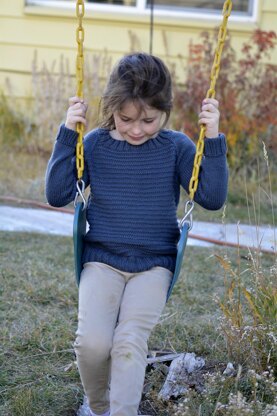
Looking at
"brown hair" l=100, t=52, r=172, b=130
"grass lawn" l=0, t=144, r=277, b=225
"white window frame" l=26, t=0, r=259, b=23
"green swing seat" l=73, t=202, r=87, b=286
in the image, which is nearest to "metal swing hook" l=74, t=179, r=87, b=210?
"green swing seat" l=73, t=202, r=87, b=286

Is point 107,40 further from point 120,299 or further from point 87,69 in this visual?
point 120,299

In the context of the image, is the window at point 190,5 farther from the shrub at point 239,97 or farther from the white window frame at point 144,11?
the shrub at point 239,97

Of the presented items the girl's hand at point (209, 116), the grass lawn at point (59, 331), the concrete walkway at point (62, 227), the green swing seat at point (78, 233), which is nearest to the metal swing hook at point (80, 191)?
the green swing seat at point (78, 233)

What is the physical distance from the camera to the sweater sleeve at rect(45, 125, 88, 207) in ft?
9.69

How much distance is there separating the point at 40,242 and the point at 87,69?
10.0 feet

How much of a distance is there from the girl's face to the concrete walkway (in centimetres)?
279

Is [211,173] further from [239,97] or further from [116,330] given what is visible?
[239,97]

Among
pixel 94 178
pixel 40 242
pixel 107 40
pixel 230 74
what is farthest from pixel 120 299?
pixel 107 40

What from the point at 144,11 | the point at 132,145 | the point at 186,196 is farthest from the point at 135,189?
the point at 144,11

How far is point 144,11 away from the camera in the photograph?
8.17 m

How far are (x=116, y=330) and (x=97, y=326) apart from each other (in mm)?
76

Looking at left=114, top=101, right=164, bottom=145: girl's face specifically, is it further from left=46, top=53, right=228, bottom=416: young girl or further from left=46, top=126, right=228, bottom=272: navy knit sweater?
left=46, top=126, right=228, bottom=272: navy knit sweater

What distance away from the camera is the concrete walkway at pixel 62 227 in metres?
5.69

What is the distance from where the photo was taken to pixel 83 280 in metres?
2.84
